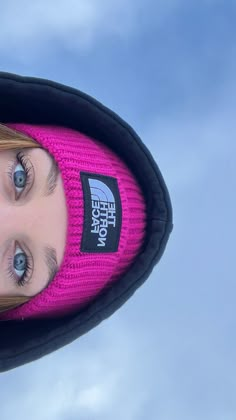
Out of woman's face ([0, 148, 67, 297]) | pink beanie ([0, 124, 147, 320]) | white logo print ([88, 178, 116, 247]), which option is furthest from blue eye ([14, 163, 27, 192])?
white logo print ([88, 178, 116, 247])

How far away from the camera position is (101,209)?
255 cm

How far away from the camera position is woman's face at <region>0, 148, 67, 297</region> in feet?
7.53

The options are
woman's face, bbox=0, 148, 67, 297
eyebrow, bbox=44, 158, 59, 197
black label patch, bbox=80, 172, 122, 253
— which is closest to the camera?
woman's face, bbox=0, 148, 67, 297

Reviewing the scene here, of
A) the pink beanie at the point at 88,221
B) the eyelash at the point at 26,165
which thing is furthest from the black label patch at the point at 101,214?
the eyelash at the point at 26,165

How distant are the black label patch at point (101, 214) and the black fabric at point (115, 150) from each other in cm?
20

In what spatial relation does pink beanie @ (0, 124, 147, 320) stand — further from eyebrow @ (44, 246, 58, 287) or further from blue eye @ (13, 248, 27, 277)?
blue eye @ (13, 248, 27, 277)

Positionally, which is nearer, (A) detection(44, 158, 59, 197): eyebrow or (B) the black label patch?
(A) detection(44, 158, 59, 197): eyebrow

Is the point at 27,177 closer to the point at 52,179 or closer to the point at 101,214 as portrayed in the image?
the point at 52,179

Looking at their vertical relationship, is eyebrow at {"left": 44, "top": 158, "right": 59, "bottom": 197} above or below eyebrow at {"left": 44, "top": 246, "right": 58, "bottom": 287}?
A: above

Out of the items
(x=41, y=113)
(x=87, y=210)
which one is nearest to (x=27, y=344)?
(x=87, y=210)

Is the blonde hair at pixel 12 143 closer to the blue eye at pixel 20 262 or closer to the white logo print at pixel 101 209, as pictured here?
the blue eye at pixel 20 262

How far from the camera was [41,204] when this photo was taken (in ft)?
7.75

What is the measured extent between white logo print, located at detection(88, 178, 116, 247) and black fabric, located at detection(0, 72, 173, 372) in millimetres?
257

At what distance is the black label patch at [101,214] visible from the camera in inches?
98.8
